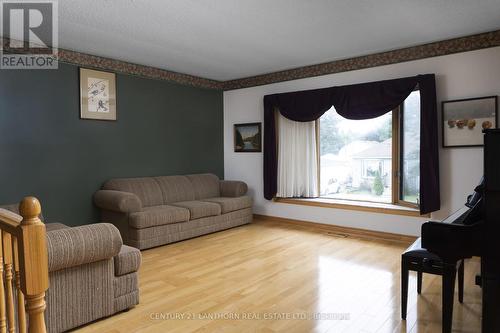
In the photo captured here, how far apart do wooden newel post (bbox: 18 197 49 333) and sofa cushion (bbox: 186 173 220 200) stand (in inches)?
179

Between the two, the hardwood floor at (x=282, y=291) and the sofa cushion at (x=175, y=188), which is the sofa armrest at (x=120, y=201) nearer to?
the hardwood floor at (x=282, y=291)

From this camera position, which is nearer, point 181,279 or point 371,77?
point 181,279

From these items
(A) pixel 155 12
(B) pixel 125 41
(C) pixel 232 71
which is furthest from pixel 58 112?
(C) pixel 232 71

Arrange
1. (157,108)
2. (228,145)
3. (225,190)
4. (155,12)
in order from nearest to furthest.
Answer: (155,12) → (157,108) → (225,190) → (228,145)

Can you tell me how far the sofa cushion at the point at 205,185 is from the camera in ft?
19.0

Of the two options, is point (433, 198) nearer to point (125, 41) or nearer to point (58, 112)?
point (125, 41)

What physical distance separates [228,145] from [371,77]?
2.95m

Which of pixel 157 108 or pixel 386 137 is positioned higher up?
pixel 157 108

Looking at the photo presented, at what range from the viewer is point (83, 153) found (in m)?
4.67

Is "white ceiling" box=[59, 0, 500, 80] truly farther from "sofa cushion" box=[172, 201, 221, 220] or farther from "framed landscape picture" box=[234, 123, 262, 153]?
"sofa cushion" box=[172, 201, 221, 220]

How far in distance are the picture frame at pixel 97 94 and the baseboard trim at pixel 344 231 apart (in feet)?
10.4

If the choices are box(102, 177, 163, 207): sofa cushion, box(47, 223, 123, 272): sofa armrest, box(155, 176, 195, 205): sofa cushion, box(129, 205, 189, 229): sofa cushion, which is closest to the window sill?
box(155, 176, 195, 205): sofa cushion

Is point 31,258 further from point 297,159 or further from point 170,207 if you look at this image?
point 297,159

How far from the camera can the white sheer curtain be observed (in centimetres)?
564
